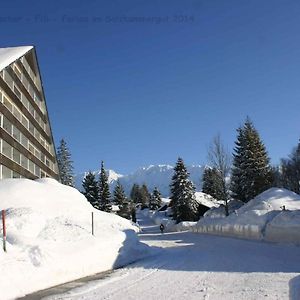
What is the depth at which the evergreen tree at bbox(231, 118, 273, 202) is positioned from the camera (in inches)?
2167

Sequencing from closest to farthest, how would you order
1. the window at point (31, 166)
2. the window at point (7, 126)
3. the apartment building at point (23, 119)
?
1. the apartment building at point (23, 119)
2. the window at point (7, 126)
3. the window at point (31, 166)

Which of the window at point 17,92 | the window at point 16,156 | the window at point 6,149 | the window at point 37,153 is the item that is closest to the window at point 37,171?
the window at point 37,153

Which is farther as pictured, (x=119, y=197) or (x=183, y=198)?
(x=119, y=197)

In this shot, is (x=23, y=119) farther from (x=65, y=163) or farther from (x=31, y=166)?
(x=65, y=163)

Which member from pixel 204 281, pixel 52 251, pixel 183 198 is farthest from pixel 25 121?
pixel 204 281

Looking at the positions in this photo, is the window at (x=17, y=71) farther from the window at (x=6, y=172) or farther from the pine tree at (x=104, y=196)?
the pine tree at (x=104, y=196)

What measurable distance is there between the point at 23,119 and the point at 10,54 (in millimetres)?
7468

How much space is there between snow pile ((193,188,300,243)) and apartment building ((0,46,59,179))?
53.3 ft

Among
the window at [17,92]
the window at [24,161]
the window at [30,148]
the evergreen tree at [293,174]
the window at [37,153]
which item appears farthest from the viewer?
the evergreen tree at [293,174]

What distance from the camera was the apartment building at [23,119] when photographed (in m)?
35.0

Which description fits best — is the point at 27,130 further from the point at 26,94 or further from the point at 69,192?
the point at 69,192

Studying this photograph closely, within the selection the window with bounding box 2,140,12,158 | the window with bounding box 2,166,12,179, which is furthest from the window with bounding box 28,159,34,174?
the window with bounding box 2,166,12,179

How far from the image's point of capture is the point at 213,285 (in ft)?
32.6

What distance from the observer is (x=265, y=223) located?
2448 centimetres
